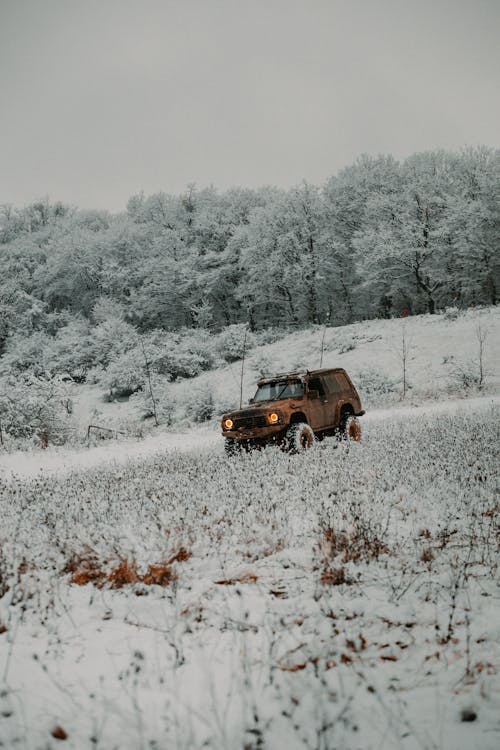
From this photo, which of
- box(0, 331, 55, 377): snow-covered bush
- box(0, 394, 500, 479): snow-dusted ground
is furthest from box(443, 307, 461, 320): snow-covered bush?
box(0, 331, 55, 377): snow-covered bush

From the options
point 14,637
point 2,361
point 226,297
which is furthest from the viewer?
point 226,297

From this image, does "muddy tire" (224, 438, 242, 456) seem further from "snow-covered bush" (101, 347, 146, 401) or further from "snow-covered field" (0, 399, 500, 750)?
"snow-covered bush" (101, 347, 146, 401)

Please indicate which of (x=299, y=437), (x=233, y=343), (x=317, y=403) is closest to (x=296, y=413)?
(x=299, y=437)

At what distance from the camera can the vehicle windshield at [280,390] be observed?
1055 cm

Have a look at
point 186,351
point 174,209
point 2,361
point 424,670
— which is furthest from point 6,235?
point 424,670

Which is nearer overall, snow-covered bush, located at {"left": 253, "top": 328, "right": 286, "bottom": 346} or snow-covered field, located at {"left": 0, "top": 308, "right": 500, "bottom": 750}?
snow-covered field, located at {"left": 0, "top": 308, "right": 500, "bottom": 750}

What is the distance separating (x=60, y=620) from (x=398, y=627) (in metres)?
2.48

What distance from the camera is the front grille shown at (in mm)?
9586

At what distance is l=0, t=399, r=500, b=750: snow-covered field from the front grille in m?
3.30

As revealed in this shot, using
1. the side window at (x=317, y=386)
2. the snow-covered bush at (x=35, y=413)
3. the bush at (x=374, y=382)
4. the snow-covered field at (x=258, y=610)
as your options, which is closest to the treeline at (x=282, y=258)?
the bush at (x=374, y=382)

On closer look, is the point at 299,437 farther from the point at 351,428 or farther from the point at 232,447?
the point at 351,428

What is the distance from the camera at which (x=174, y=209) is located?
158 feet

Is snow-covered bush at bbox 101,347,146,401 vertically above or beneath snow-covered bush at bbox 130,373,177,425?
above

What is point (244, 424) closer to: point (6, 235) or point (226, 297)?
point (226, 297)
